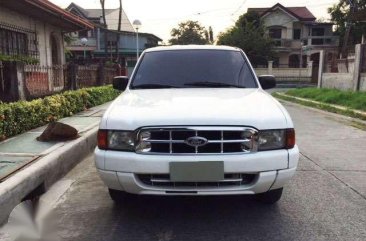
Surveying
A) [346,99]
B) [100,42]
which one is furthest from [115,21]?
[346,99]

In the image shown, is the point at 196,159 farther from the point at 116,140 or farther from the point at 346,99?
the point at 346,99

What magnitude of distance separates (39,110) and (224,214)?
17.7 ft

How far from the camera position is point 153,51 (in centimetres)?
545

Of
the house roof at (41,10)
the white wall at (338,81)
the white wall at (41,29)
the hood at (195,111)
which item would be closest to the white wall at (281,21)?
the white wall at (338,81)

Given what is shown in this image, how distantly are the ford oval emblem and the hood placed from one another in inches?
4.7

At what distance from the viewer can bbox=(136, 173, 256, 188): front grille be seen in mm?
3459

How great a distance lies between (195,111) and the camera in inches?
140

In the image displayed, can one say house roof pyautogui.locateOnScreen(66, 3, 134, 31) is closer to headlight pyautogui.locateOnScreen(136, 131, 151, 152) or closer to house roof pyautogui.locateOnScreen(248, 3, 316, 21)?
house roof pyautogui.locateOnScreen(248, 3, 316, 21)

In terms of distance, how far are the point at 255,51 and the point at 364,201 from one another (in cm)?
4043

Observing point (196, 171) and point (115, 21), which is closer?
point (196, 171)

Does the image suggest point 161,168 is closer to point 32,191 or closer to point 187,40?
point 32,191

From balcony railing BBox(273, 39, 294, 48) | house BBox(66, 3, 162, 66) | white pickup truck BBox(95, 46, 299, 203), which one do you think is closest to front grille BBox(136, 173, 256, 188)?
white pickup truck BBox(95, 46, 299, 203)

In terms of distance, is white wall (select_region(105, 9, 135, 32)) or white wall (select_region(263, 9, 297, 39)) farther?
white wall (select_region(105, 9, 135, 32))

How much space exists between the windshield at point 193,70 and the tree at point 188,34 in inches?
2410
